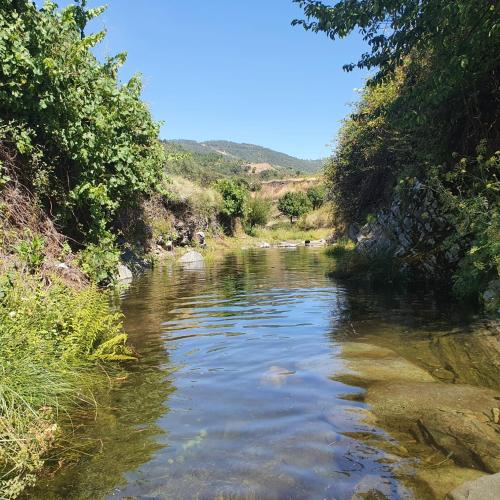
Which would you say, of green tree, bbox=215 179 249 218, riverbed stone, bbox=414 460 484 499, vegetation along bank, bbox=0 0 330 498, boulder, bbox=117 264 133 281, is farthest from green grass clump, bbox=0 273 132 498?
green tree, bbox=215 179 249 218

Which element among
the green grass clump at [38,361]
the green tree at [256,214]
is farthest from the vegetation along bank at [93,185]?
the green tree at [256,214]

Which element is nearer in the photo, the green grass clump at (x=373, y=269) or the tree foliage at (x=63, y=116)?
the tree foliage at (x=63, y=116)

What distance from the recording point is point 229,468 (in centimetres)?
335

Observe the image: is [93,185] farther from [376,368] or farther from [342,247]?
[342,247]

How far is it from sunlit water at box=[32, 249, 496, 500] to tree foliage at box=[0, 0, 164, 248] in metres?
2.59

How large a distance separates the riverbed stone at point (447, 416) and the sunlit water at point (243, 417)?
0.85ft

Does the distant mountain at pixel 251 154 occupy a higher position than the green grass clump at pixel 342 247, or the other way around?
the distant mountain at pixel 251 154

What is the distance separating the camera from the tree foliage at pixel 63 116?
7.30 meters

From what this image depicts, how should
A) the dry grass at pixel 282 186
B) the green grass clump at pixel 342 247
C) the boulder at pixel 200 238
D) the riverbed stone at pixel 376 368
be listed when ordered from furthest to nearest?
the dry grass at pixel 282 186 → the boulder at pixel 200 238 → the green grass clump at pixel 342 247 → the riverbed stone at pixel 376 368

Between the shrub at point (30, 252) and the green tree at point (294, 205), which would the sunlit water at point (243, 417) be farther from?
the green tree at point (294, 205)

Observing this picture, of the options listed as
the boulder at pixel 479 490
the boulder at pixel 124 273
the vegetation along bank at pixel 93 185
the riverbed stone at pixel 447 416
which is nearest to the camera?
the boulder at pixel 479 490

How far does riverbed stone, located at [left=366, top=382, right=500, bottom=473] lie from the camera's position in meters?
3.43

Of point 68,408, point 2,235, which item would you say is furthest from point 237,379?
point 2,235

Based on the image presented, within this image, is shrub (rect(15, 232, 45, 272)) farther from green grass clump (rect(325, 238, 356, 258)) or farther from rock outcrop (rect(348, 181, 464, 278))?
green grass clump (rect(325, 238, 356, 258))
